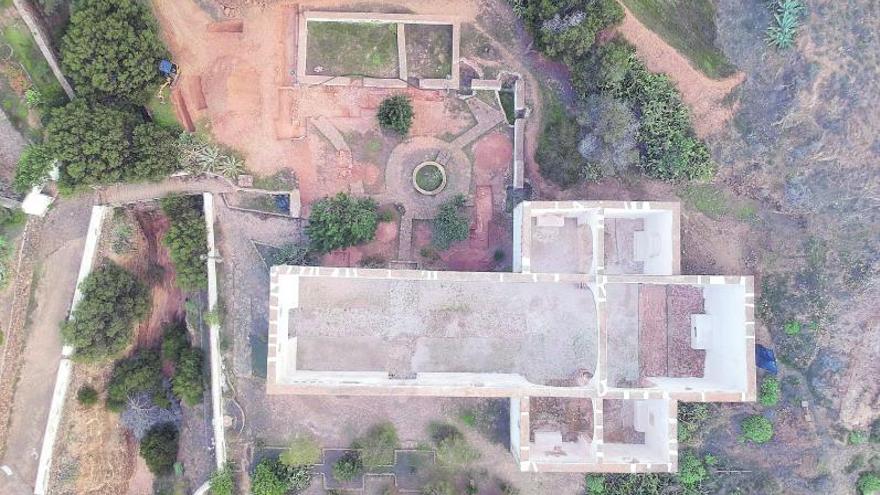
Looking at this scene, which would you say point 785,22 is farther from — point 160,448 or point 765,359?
point 160,448

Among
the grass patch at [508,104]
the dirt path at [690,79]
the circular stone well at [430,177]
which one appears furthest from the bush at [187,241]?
the dirt path at [690,79]

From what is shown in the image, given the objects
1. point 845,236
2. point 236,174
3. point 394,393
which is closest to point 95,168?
point 236,174

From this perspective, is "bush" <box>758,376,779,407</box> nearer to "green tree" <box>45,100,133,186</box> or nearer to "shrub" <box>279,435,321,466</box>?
"shrub" <box>279,435,321,466</box>

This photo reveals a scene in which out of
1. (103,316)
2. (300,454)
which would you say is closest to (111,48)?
(103,316)

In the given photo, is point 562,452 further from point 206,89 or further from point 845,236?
point 206,89

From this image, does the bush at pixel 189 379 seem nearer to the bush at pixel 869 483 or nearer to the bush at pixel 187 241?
the bush at pixel 187 241
